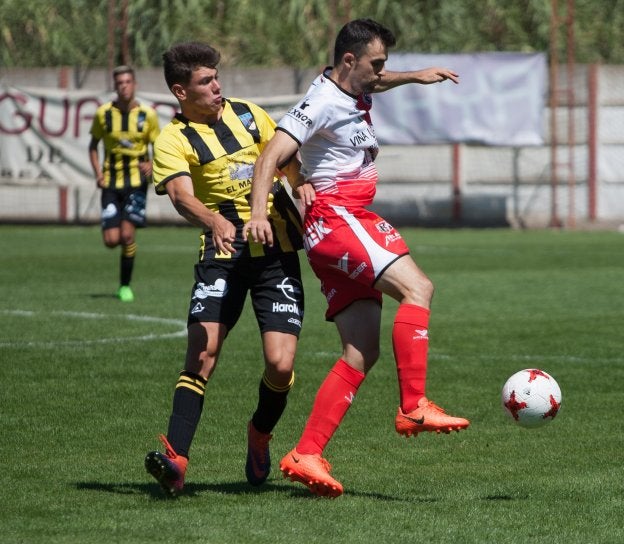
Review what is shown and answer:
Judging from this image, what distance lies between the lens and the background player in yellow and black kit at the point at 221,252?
5.99 m

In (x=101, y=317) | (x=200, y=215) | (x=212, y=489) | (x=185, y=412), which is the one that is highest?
(x=200, y=215)

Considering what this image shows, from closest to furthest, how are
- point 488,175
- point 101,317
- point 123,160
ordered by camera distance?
1. point 101,317
2. point 123,160
3. point 488,175

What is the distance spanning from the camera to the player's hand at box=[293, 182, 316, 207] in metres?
5.98

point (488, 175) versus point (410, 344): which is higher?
point (410, 344)

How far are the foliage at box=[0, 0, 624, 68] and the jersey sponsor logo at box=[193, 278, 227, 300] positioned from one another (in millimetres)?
20875

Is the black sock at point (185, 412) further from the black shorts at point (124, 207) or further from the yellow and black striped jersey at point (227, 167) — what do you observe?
the black shorts at point (124, 207)

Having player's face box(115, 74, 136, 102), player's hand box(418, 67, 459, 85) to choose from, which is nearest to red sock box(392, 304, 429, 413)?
player's hand box(418, 67, 459, 85)

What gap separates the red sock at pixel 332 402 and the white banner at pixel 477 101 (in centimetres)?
1768

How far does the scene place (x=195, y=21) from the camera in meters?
27.1

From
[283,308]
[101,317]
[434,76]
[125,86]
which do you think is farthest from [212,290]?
[125,86]

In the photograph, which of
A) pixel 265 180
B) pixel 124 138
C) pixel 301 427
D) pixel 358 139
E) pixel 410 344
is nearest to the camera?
pixel 265 180

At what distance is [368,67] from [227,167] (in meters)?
0.77

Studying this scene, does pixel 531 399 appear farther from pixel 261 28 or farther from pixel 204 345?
pixel 261 28

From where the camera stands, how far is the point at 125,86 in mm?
14211
